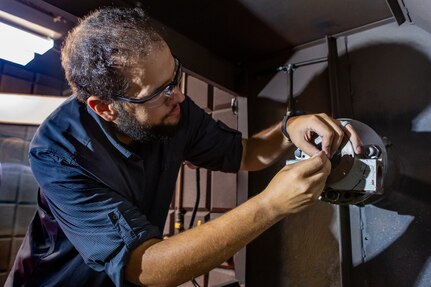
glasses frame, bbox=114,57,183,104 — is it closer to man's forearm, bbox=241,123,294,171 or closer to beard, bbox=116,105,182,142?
beard, bbox=116,105,182,142

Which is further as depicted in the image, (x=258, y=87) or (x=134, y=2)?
(x=258, y=87)

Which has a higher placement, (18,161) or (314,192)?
(18,161)

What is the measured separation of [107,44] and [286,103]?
27.5 inches

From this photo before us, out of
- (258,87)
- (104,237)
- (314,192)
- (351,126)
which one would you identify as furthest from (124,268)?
(258,87)

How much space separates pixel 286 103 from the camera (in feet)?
3.92

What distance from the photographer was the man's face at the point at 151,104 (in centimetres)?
74

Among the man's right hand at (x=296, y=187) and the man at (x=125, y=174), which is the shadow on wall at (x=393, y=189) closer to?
the man at (x=125, y=174)

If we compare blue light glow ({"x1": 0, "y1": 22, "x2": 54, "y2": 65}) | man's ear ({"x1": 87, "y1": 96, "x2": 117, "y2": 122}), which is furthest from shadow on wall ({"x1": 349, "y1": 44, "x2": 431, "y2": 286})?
blue light glow ({"x1": 0, "y1": 22, "x2": 54, "y2": 65})

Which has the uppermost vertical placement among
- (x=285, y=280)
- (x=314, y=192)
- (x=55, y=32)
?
(x=55, y=32)

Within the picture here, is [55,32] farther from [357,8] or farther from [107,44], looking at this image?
[357,8]

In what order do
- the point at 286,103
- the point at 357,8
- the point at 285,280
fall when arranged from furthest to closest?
1. the point at 286,103
2. the point at 285,280
3. the point at 357,8

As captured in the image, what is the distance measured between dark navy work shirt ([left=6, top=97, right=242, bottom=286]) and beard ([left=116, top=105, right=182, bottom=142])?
0.13ft

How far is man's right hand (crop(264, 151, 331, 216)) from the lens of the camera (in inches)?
23.8

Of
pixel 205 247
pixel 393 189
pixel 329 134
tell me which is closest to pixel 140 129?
pixel 205 247
